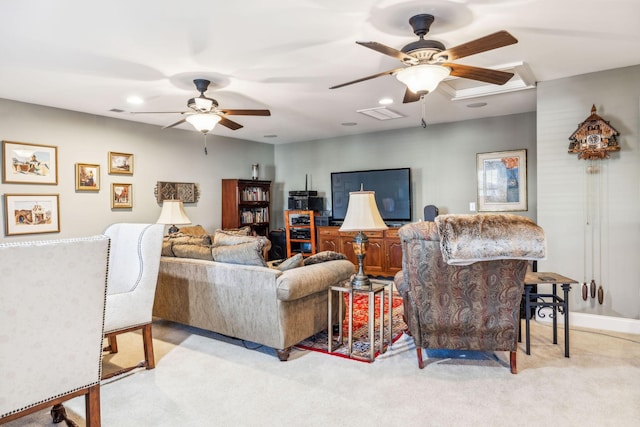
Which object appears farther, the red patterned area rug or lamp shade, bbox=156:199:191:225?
lamp shade, bbox=156:199:191:225

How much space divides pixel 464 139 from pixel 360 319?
3.23 meters

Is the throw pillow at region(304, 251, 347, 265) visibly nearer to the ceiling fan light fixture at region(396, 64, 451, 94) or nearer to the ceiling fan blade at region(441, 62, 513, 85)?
the ceiling fan light fixture at region(396, 64, 451, 94)

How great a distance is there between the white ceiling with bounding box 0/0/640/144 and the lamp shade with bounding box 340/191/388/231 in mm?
1122

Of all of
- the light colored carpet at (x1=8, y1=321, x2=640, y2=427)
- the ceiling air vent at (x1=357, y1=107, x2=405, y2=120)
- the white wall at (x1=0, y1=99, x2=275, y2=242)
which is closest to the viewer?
the light colored carpet at (x1=8, y1=321, x2=640, y2=427)

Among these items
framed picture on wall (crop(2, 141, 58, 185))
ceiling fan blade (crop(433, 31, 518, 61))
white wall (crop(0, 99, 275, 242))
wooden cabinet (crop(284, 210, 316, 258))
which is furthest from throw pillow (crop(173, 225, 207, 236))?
ceiling fan blade (crop(433, 31, 518, 61))

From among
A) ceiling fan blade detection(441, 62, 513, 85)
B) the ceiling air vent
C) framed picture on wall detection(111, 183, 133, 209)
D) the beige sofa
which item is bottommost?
the beige sofa

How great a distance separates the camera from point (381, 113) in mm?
5066

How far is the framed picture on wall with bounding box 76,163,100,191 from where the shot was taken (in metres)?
4.69

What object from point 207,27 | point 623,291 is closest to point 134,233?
point 207,27

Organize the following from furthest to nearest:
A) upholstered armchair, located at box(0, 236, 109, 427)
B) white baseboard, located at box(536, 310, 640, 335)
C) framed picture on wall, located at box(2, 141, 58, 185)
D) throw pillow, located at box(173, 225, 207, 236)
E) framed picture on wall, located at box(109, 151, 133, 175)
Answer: throw pillow, located at box(173, 225, 207, 236)
framed picture on wall, located at box(109, 151, 133, 175)
framed picture on wall, located at box(2, 141, 58, 185)
white baseboard, located at box(536, 310, 640, 335)
upholstered armchair, located at box(0, 236, 109, 427)

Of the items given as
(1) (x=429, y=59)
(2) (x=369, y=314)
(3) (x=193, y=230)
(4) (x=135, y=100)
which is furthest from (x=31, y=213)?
(1) (x=429, y=59)

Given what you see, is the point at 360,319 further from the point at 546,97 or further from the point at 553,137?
the point at 546,97

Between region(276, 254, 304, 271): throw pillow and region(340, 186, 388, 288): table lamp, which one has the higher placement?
region(340, 186, 388, 288): table lamp

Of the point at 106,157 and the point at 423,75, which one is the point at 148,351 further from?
the point at 106,157
